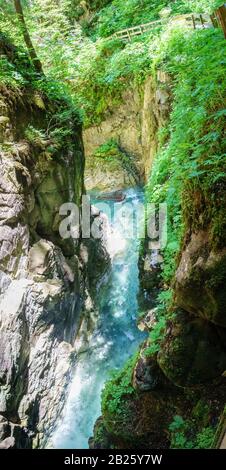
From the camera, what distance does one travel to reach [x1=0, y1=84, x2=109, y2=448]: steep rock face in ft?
23.5

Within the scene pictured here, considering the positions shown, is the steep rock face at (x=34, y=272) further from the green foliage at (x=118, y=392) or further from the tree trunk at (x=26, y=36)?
the green foliage at (x=118, y=392)

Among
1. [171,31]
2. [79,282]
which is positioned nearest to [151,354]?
[79,282]

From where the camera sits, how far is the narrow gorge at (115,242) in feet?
15.1

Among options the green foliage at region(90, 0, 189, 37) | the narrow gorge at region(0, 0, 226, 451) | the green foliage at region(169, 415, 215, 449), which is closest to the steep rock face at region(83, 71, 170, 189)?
the narrow gorge at region(0, 0, 226, 451)

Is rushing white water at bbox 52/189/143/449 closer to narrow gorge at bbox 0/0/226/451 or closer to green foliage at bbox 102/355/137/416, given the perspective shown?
narrow gorge at bbox 0/0/226/451

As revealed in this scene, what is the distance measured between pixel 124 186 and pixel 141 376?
13.0m

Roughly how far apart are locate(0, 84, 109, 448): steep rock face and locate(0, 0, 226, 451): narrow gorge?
4 centimetres

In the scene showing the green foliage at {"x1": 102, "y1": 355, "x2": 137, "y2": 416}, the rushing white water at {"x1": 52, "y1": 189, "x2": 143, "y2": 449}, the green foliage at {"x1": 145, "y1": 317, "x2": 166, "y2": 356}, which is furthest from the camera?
the rushing white water at {"x1": 52, "y1": 189, "x2": 143, "y2": 449}

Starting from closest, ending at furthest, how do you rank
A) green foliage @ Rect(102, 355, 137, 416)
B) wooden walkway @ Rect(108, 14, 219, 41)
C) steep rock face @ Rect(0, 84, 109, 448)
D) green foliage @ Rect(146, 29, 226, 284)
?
green foliage @ Rect(146, 29, 226, 284), green foliage @ Rect(102, 355, 137, 416), steep rock face @ Rect(0, 84, 109, 448), wooden walkway @ Rect(108, 14, 219, 41)

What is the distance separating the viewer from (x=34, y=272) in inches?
334

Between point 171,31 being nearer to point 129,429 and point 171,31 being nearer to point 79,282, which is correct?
point 79,282

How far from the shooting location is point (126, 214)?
53.3 ft

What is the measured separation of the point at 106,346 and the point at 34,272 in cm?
442

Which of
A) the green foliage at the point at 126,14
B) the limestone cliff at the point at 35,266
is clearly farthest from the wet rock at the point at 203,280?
the green foliage at the point at 126,14
